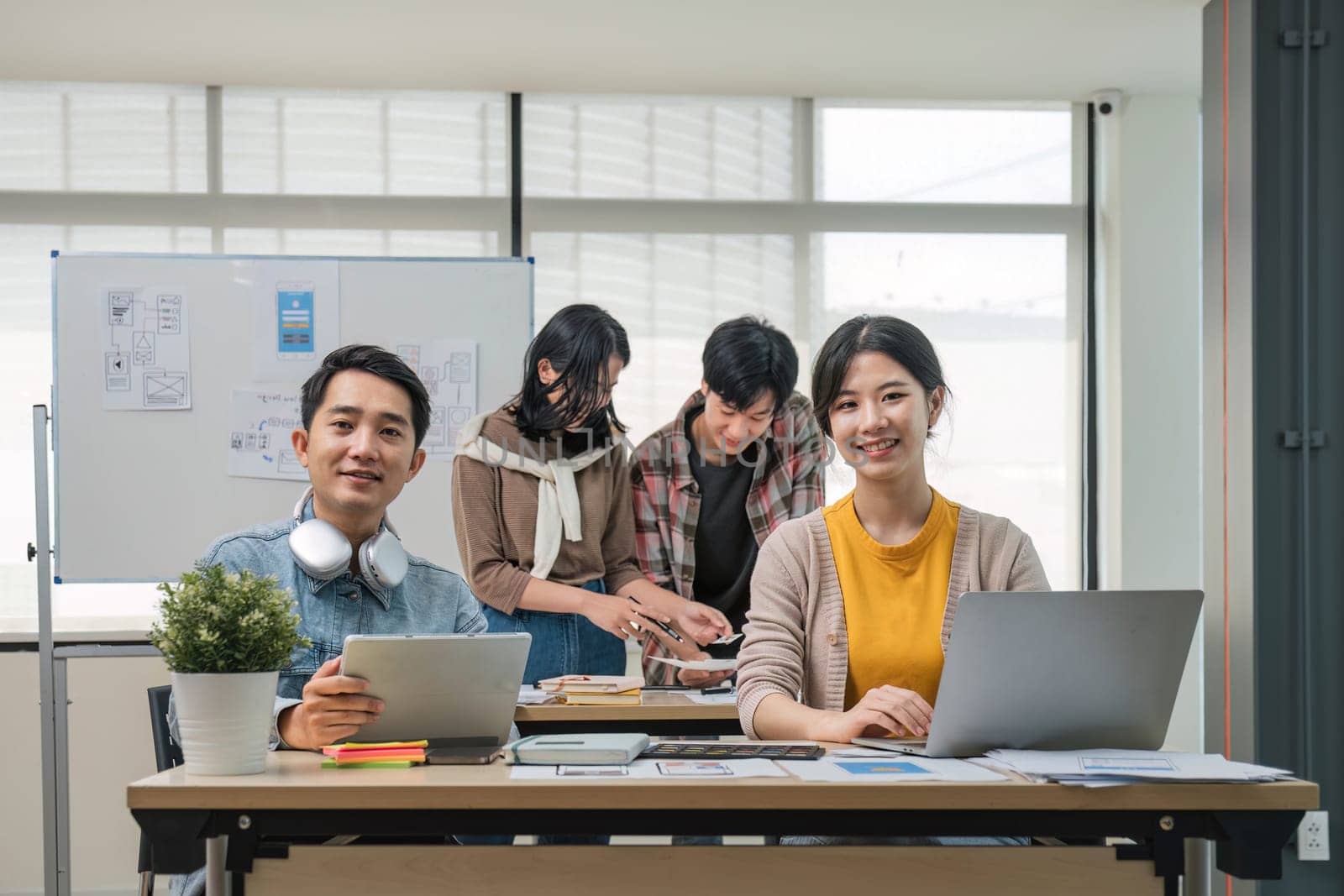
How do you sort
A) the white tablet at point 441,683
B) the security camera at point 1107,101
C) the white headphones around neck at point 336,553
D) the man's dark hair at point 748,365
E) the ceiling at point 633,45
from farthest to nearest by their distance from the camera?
the security camera at point 1107,101 → the ceiling at point 633,45 → the man's dark hair at point 748,365 → the white headphones around neck at point 336,553 → the white tablet at point 441,683

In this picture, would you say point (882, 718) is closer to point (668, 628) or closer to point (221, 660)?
point (221, 660)

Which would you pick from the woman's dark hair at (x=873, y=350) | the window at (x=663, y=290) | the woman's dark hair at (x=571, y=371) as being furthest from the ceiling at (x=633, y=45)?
the woman's dark hair at (x=873, y=350)

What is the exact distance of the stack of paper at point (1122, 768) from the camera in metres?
1.49

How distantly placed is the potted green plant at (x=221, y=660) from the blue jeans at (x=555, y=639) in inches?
55.8

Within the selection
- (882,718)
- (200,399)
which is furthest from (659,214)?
(882,718)

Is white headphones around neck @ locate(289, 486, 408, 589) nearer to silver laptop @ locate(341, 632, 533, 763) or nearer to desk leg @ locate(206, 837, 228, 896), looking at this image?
silver laptop @ locate(341, 632, 533, 763)

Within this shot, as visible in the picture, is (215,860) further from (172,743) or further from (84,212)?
(84,212)

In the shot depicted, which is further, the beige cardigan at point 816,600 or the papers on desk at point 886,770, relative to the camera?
the beige cardigan at point 816,600

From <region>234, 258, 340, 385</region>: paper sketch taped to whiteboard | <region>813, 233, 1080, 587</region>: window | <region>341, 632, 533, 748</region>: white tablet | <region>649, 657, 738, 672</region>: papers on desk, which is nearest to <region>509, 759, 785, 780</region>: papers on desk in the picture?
<region>341, 632, 533, 748</region>: white tablet

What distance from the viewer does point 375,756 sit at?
5.41 feet

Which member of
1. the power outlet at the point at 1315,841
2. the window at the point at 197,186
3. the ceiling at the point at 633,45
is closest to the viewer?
the power outlet at the point at 1315,841

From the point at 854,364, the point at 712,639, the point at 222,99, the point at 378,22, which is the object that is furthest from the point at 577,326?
the point at 222,99

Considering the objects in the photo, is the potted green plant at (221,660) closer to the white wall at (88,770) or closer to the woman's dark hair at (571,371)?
the woman's dark hair at (571,371)

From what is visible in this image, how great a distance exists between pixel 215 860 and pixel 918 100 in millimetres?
4141
